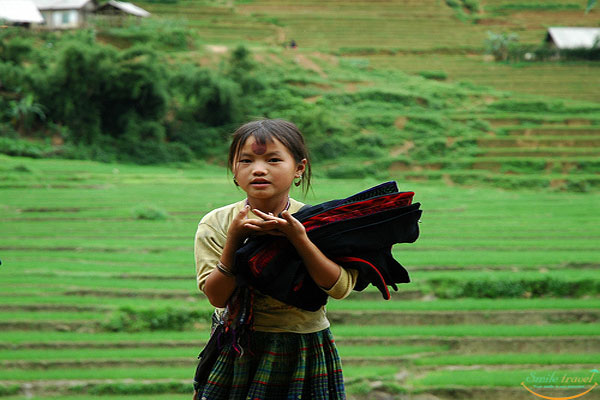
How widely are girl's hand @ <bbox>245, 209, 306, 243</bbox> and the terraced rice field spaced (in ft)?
7.19

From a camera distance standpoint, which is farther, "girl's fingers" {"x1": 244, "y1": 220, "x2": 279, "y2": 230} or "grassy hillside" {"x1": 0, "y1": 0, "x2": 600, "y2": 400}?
"grassy hillside" {"x1": 0, "y1": 0, "x2": 600, "y2": 400}

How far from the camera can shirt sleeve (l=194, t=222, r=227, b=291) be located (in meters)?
1.57

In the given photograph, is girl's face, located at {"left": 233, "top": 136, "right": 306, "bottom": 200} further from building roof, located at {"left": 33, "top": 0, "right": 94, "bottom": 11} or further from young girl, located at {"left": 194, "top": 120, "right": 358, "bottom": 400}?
building roof, located at {"left": 33, "top": 0, "right": 94, "bottom": 11}

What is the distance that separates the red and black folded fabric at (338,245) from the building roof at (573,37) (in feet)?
103

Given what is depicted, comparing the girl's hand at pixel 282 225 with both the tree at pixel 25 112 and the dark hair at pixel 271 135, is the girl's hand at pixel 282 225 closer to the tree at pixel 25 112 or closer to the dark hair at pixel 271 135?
the dark hair at pixel 271 135

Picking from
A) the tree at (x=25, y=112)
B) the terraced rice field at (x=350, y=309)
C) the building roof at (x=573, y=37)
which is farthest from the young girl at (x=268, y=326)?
the building roof at (x=573, y=37)

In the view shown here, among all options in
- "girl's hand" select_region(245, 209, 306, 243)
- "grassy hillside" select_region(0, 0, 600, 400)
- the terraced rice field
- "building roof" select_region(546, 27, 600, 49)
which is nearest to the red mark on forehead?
"girl's hand" select_region(245, 209, 306, 243)

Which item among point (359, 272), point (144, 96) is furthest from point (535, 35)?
point (359, 272)

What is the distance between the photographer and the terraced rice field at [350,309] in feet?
16.9

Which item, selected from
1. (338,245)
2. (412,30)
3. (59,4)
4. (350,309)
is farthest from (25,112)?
(412,30)

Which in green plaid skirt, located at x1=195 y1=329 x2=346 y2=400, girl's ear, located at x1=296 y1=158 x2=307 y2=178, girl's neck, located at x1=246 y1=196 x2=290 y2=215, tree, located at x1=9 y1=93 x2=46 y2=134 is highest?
girl's ear, located at x1=296 y1=158 x2=307 y2=178

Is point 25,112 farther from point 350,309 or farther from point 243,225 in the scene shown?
point 243,225

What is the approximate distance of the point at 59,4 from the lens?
27891 mm

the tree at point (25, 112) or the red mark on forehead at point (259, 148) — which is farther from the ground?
the red mark on forehead at point (259, 148)
